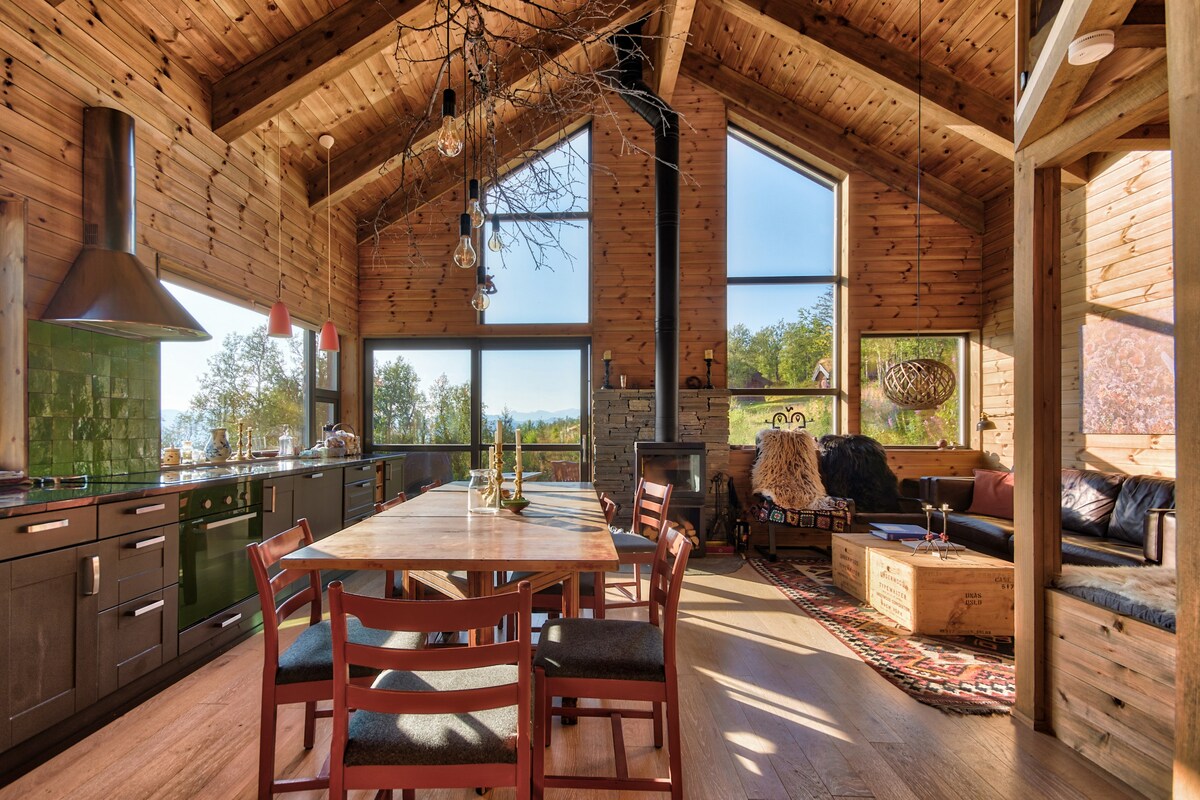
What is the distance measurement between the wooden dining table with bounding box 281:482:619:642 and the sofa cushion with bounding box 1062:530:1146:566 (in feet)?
9.57

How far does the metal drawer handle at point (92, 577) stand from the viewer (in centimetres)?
200

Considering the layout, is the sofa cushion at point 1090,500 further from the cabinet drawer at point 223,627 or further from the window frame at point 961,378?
the cabinet drawer at point 223,627

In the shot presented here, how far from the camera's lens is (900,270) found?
18.2ft

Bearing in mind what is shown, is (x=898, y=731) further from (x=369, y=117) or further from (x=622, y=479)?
(x=369, y=117)

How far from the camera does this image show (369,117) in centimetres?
463

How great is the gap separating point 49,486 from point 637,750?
263cm

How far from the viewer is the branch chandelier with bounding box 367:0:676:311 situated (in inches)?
77.8

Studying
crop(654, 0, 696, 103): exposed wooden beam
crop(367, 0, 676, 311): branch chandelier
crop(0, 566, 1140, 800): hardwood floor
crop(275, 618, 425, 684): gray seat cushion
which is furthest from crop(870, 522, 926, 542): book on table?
crop(654, 0, 696, 103): exposed wooden beam

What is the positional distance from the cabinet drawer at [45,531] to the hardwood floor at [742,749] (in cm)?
72

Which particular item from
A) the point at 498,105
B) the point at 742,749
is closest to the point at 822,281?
the point at 498,105

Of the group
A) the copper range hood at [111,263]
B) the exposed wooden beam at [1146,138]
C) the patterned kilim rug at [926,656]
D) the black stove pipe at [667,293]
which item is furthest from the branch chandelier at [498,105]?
the patterned kilim rug at [926,656]

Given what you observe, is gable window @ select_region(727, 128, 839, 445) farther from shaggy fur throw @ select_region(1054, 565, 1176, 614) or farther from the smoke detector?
the smoke detector

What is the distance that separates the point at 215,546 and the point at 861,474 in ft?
16.1

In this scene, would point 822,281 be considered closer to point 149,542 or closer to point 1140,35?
point 1140,35
